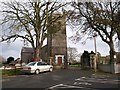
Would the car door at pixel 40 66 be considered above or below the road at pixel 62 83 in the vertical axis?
above

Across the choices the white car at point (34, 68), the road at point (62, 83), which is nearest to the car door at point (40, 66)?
the white car at point (34, 68)

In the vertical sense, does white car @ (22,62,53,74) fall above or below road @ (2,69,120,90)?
above

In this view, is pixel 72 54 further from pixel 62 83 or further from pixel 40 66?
pixel 62 83

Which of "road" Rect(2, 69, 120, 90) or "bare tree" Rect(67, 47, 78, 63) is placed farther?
"bare tree" Rect(67, 47, 78, 63)

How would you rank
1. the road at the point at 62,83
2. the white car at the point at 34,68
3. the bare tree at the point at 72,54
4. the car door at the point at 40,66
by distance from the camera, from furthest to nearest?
the bare tree at the point at 72,54, the car door at the point at 40,66, the white car at the point at 34,68, the road at the point at 62,83

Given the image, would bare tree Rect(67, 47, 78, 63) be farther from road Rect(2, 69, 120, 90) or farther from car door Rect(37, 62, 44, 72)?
road Rect(2, 69, 120, 90)

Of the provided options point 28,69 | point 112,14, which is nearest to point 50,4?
point 112,14

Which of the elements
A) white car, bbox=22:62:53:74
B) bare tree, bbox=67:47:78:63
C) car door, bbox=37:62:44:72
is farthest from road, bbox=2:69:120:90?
bare tree, bbox=67:47:78:63

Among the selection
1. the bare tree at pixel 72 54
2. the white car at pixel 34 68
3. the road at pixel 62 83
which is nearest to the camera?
the road at pixel 62 83

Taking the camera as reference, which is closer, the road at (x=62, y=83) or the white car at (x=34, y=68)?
the road at (x=62, y=83)

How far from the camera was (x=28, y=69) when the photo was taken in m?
29.0

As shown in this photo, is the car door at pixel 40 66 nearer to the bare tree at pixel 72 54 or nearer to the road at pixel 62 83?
the road at pixel 62 83

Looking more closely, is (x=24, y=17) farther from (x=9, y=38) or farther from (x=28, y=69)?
(x=28, y=69)

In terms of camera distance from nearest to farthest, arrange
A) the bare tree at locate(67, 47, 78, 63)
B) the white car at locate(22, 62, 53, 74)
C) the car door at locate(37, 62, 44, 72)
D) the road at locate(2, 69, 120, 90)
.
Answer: the road at locate(2, 69, 120, 90) < the white car at locate(22, 62, 53, 74) < the car door at locate(37, 62, 44, 72) < the bare tree at locate(67, 47, 78, 63)
